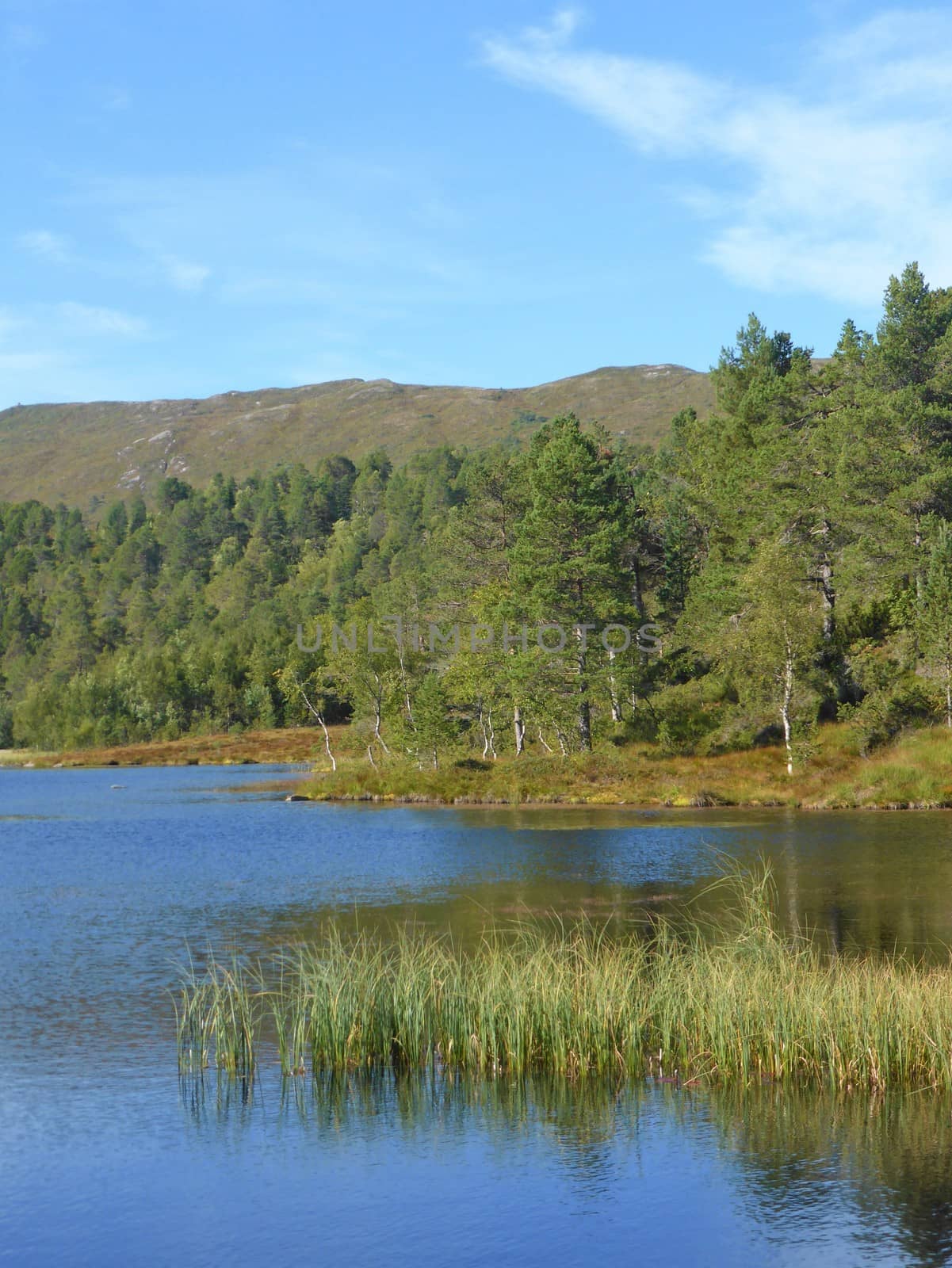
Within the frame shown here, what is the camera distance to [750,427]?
Result: 252ft

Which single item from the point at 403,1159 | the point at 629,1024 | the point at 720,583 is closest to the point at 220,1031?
the point at 403,1159

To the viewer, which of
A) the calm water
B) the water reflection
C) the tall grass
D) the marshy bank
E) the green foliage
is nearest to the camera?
the calm water

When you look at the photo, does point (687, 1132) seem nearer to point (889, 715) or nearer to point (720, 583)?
point (889, 715)

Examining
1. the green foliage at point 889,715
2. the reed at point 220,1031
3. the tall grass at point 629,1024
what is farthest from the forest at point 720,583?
the reed at point 220,1031

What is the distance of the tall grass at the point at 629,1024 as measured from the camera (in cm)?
1518

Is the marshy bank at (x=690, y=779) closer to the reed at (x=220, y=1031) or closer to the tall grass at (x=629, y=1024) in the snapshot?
the tall grass at (x=629, y=1024)

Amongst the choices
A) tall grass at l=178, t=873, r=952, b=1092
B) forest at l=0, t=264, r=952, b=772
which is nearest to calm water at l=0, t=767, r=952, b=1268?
tall grass at l=178, t=873, r=952, b=1092

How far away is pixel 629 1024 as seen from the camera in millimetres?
16109

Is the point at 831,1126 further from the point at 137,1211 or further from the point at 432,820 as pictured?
the point at 432,820

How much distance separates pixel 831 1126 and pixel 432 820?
133 feet

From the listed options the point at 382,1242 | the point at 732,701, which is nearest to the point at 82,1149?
the point at 382,1242

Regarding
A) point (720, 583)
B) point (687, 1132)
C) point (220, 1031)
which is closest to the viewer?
point (687, 1132)

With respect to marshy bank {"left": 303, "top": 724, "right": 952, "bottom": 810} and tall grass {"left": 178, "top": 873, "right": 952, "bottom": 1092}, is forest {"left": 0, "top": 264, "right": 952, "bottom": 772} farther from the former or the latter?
tall grass {"left": 178, "top": 873, "right": 952, "bottom": 1092}

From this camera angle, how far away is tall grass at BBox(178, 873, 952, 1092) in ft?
49.8
